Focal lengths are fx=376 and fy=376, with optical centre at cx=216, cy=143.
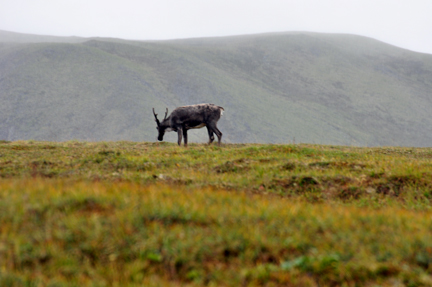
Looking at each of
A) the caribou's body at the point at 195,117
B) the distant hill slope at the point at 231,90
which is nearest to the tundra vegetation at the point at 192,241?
the caribou's body at the point at 195,117

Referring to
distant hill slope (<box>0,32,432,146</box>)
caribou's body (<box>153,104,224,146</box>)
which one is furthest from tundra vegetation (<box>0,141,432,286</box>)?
distant hill slope (<box>0,32,432,146</box>)

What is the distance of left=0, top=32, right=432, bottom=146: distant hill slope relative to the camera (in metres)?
48.3

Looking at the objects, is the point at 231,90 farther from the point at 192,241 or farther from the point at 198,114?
the point at 192,241

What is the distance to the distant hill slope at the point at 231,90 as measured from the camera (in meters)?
48.3

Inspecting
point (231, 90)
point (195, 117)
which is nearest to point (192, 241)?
point (195, 117)

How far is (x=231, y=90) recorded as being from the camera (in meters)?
66.2

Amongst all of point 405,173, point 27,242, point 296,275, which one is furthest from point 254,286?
point 405,173

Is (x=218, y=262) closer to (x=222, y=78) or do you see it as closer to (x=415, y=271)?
(x=415, y=271)

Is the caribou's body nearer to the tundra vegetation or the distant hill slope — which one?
the tundra vegetation

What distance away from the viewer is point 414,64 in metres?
94.8

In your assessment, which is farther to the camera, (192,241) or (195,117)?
(195,117)

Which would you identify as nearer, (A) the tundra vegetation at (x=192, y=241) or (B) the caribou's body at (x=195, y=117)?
(A) the tundra vegetation at (x=192, y=241)

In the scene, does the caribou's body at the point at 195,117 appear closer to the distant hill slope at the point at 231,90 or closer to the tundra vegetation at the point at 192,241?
the tundra vegetation at the point at 192,241

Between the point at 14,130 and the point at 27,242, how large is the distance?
46.6 m
